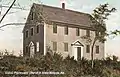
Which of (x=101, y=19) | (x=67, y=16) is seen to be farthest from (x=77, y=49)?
(x=101, y=19)

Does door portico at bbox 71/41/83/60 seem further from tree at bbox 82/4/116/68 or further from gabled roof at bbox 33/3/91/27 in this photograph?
tree at bbox 82/4/116/68

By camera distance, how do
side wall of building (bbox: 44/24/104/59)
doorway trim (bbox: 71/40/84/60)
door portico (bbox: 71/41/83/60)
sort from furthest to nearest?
→ 1. door portico (bbox: 71/41/83/60)
2. doorway trim (bbox: 71/40/84/60)
3. side wall of building (bbox: 44/24/104/59)

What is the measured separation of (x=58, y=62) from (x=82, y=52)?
70.1 feet

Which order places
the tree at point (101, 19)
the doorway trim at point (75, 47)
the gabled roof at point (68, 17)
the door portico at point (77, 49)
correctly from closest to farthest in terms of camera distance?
1. the tree at point (101, 19)
2. the gabled roof at point (68, 17)
3. the doorway trim at point (75, 47)
4. the door portico at point (77, 49)

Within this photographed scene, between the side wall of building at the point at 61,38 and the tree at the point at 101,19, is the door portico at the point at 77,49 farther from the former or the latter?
the tree at the point at 101,19

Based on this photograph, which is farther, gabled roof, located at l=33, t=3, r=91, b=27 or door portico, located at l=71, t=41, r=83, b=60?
door portico, located at l=71, t=41, r=83, b=60

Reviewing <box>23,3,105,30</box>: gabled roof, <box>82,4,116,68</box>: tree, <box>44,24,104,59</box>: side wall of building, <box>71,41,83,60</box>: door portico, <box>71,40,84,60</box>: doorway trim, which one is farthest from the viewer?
<box>71,41,83,60</box>: door portico

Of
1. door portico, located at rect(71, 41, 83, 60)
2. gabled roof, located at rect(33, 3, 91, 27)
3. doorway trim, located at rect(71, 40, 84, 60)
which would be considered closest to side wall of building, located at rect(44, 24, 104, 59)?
doorway trim, located at rect(71, 40, 84, 60)

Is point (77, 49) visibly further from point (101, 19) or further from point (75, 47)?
point (101, 19)

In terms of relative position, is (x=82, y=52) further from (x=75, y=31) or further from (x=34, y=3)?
(x=34, y=3)

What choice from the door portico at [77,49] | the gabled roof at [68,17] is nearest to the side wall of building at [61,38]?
the door portico at [77,49]

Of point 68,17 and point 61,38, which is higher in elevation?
point 68,17

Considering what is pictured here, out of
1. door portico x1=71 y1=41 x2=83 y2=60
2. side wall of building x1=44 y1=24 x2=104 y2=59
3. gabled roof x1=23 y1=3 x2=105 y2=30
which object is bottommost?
door portico x1=71 y1=41 x2=83 y2=60

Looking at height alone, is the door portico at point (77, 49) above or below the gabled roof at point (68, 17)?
below
